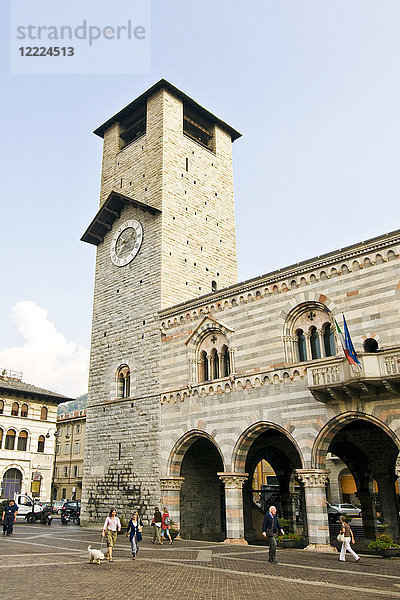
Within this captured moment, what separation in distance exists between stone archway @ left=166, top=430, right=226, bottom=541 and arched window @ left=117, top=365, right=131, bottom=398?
4.79 m

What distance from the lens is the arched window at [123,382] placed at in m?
26.7

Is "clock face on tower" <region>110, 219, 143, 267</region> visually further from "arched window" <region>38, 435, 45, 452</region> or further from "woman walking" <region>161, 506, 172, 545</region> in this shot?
"arched window" <region>38, 435, 45, 452</region>

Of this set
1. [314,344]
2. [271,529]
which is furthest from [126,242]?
[271,529]

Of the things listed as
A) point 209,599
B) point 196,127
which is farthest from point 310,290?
point 196,127

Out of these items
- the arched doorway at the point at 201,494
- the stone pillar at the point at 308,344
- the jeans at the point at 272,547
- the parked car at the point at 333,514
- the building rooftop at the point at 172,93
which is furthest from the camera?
the parked car at the point at 333,514

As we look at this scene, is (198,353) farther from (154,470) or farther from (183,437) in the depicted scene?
(154,470)

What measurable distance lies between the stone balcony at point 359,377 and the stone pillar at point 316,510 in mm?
2807

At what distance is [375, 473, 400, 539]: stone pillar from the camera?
71.5ft

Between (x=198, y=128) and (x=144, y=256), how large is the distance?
11.4 metres

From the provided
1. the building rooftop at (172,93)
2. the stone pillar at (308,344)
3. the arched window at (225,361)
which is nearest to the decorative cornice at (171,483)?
the arched window at (225,361)

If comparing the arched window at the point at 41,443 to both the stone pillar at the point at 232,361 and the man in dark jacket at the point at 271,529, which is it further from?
the man in dark jacket at the point at 271,529

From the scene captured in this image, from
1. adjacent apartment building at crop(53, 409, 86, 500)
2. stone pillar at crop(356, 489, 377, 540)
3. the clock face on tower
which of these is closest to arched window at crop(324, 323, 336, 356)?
stone pillar at crop(356, 489, 377, 540)

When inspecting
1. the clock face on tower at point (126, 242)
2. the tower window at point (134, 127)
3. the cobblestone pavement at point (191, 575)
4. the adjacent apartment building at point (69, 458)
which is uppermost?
the tower window at point (134, 127)

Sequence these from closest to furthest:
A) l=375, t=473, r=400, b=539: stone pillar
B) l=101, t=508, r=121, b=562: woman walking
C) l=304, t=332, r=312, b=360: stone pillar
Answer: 1. l=101, t=508, r=121, b=562: woman walking
2. l=304, t=332, r=312, b=360: stone pillar
3. l=375, t=473, r=400, b=539: stone pillar
